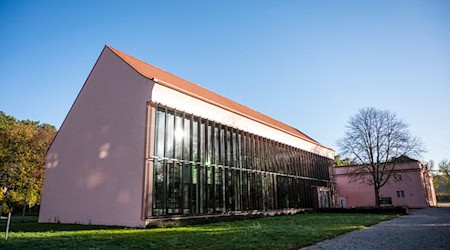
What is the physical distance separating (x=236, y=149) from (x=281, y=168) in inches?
331

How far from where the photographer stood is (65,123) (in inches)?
894

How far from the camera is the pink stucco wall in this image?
17.3 meters

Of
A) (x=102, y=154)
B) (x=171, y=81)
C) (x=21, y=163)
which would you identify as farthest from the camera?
(x=21, y=163)

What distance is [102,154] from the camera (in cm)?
1930

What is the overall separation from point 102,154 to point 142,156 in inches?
153

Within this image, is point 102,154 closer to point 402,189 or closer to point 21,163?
point 21,163

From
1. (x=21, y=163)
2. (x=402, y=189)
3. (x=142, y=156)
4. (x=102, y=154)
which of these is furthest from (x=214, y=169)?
(x=402, y=189)

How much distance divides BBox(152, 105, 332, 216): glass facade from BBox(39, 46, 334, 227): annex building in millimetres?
65

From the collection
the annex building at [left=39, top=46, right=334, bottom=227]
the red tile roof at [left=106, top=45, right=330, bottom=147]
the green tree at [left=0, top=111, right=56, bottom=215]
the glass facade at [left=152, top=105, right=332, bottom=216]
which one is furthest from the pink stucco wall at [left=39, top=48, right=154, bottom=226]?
the green tree at [left=0, top=111, right=56, bottom=215]

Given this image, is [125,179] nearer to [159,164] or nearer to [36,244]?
[159,164]

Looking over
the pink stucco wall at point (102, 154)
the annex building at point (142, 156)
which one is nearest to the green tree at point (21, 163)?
the pink stucco wall at point (102, 154)

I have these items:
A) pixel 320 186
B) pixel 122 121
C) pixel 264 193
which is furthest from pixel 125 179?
pixel 320 186

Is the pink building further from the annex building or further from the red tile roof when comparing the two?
the annex building

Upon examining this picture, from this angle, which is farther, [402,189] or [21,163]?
[402,189]
